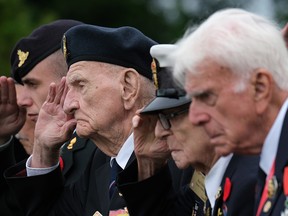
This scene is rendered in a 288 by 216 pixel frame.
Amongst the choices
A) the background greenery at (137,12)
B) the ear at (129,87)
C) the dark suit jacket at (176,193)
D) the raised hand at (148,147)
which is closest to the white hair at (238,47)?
the dark suit jacket at (176,193)

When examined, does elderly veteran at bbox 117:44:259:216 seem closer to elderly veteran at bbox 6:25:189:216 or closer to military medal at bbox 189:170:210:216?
military medal at bbox 189:170:210:216

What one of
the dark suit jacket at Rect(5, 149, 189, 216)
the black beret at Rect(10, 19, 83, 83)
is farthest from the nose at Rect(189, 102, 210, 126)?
the black beret at Rect(10, 19, 83, 83)

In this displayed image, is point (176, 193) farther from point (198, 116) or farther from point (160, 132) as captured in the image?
point (198, 116)

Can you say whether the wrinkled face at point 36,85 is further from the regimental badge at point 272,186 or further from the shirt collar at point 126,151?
the regimental badge at point 272,186

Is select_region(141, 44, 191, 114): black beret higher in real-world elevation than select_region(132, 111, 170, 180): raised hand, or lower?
higher

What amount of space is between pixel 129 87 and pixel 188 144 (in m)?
0.85

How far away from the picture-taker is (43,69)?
6.89 meters

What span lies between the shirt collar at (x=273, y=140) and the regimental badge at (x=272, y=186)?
→ 0.28 ft

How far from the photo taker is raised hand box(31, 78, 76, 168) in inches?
237

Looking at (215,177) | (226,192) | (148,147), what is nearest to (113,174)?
(148,147)

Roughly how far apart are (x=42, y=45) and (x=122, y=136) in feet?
4.98

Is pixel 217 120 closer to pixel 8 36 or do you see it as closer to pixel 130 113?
pixel 130 113

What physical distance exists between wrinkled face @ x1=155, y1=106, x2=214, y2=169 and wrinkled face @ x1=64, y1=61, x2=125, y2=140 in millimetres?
666

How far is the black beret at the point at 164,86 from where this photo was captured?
4.88m
